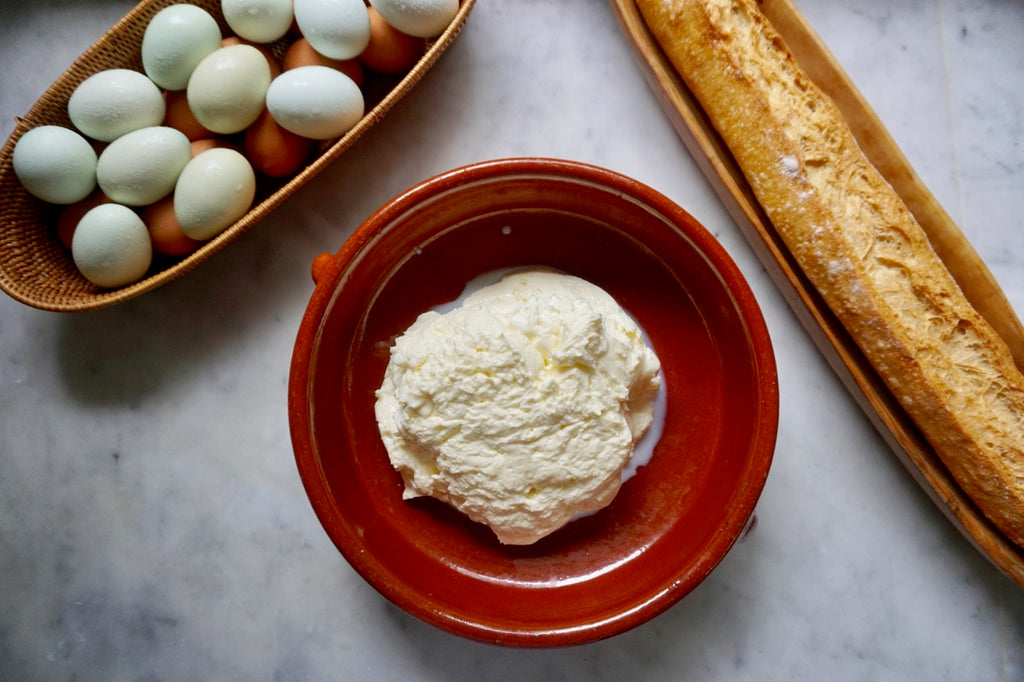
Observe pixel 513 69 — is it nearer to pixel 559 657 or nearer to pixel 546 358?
pixel 546 358

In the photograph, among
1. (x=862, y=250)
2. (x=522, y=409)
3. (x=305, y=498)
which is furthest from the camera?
(x=305, y=498)

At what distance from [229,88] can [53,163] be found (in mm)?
245

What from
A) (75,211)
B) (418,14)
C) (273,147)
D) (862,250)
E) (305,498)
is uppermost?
(862,250)

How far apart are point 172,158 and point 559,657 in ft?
2.87

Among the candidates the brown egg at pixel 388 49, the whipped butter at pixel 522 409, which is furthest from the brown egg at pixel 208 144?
the whipped butter at pixel 522 409

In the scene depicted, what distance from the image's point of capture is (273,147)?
90 cm

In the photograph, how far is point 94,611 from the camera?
3.30 ft

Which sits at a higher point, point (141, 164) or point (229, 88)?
→ point (229, 88)

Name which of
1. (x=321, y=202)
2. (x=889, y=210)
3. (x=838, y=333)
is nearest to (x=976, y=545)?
(x=838, y=333)

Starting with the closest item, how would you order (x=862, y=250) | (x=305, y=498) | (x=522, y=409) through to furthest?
(x=522, y=409)
(x=862, y=250)
(x=305, y=498)

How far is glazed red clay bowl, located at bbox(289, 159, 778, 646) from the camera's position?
78 centimetres

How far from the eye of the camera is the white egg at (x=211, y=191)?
86 centimetres

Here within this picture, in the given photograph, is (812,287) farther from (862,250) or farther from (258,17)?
(258,17)

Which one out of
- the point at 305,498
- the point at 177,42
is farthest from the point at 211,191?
the point at 305,498
